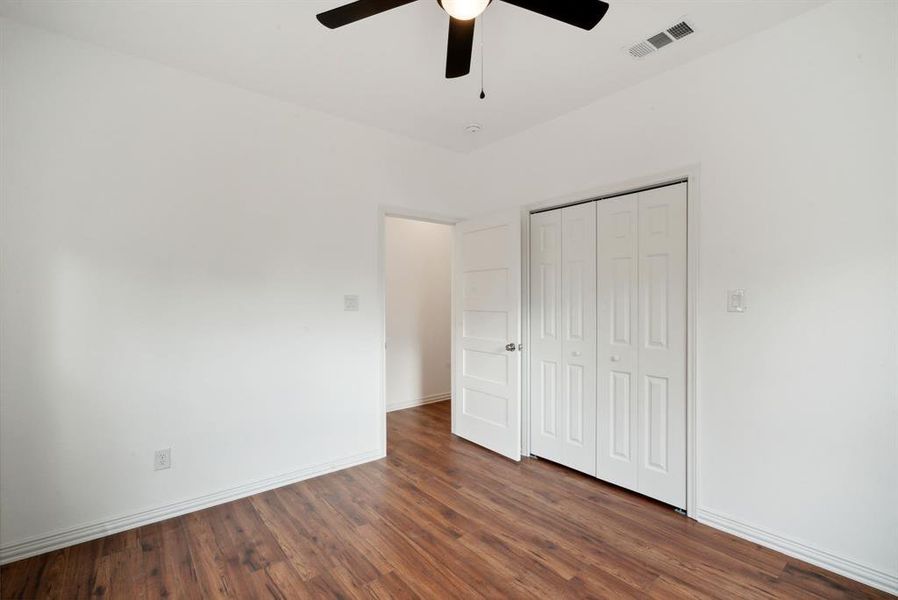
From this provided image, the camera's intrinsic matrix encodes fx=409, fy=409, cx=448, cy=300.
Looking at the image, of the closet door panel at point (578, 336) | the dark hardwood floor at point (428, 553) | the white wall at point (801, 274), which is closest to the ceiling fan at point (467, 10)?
the white wall at point (801, 274)

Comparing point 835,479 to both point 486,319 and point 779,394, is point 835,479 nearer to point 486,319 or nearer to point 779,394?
point 779,394

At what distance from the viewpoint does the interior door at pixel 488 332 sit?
3.37 meters

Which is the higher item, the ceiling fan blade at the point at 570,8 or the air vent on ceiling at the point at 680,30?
the air vent on ceiling at the point at 680,30

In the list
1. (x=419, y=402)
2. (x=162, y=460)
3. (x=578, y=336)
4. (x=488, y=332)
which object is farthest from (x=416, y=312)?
(x=162, y=460)

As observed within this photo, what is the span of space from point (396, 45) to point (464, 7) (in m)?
0.89

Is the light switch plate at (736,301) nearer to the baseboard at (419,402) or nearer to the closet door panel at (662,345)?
the closet door panel at (662,345)

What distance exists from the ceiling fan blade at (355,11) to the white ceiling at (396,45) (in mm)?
471

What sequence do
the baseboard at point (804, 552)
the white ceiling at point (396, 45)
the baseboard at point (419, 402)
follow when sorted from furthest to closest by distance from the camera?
the baseboard at point (419, 402), the white ceiling at point (396, 45), the baseboard at point (804, 552)

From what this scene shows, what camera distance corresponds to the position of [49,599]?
182 cm

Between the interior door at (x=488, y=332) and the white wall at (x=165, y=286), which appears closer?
the white wall at (x=165, y=286)

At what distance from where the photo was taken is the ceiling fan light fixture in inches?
61.6

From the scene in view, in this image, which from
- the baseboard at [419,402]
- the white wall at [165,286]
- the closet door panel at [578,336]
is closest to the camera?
the white wall at [165,286]

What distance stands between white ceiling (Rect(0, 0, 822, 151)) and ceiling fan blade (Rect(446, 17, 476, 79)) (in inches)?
14.7

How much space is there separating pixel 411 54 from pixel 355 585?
9.27ft
